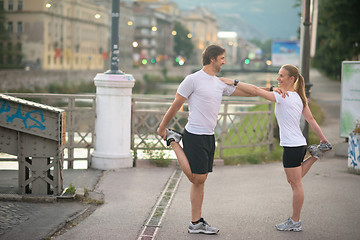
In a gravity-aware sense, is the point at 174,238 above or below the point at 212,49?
below

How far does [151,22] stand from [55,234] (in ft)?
465

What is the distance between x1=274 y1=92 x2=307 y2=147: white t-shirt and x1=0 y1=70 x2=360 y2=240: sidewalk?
0.91 metres

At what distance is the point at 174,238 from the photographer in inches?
225

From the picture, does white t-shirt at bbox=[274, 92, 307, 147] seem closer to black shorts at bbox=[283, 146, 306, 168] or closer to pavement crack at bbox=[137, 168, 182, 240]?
black shorts at bbox=[283, 146, 306, 168]

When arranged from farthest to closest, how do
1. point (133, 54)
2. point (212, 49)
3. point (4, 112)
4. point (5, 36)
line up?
1. point (133, 54)
2. point (5, 36)
3. point (4, 112)
4. point (212, 49)

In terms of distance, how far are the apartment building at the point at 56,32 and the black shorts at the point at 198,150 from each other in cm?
6683

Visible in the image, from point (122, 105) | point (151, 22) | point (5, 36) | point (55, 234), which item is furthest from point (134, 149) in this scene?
point (151, 22)

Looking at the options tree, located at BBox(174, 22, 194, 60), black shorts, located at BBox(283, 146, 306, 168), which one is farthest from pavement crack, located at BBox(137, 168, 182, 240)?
tree, located at BBox(174, 22, 194, 60)

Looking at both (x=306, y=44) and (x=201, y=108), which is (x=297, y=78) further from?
(x=306, y=44)

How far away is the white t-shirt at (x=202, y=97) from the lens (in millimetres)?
5637

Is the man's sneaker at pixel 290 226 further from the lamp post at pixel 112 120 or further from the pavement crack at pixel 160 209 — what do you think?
the lamp post at pixel 112 120

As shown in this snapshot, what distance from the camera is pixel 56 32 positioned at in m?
88.0

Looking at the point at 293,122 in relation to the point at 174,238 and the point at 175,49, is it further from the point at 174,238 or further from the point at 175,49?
the point at 175,49

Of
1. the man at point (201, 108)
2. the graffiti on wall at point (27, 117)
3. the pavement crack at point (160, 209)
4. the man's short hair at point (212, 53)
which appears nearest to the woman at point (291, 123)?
the man at point (201, 108)
